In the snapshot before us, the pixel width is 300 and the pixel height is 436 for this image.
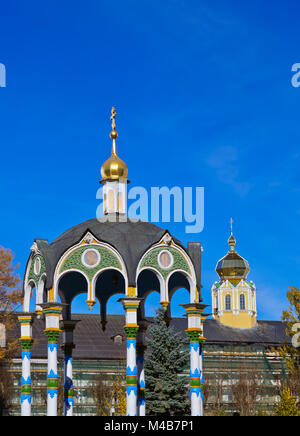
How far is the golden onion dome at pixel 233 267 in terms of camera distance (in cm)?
8644

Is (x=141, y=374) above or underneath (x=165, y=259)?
underneath

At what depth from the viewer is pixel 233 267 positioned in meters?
86.9

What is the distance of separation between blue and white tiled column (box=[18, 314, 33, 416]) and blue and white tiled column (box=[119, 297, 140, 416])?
3.86 meters

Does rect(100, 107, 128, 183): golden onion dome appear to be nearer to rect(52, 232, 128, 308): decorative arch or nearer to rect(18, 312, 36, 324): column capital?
rect(52, 232, 128, 308): decorative arch

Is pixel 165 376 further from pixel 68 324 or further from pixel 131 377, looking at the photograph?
pixel 131 377

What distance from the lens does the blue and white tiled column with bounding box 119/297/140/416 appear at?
22641 mm

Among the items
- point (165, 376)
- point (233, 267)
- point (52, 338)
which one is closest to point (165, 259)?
point (52, 338)

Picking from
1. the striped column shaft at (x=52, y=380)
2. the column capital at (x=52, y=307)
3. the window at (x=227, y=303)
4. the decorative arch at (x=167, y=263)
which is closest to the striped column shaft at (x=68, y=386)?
the striped column shaft at (x=52, y=380)

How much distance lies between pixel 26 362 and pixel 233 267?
62862 mm

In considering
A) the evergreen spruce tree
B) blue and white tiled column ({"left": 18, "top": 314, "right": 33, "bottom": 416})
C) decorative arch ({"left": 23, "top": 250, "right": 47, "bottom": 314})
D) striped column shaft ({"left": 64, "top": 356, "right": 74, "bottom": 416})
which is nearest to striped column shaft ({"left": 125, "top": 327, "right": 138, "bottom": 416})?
decorative arch ({"left": 23, "top": 250, "right": 47, "bottom": 314})

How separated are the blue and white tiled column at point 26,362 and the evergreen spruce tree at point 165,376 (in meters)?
19.7

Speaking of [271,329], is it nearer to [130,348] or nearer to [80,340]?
[80,340]
